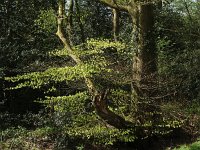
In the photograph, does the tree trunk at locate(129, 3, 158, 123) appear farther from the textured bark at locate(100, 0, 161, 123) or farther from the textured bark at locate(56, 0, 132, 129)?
the textured bark at locate(56, 0, 132, 129)

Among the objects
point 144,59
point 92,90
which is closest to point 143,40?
point 144,59

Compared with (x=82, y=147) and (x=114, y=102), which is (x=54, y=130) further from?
(x=114, y=102)

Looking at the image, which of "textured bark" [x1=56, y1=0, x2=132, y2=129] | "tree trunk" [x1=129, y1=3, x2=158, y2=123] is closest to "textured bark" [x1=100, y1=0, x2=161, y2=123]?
"tree trunk" [x1=129, y1=3, x2=158, y2=123]

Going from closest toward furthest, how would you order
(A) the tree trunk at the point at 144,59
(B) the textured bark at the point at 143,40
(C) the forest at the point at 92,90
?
(C) the forest at the point at 92,90
(A) the tree trunk at the point at 144,59
(B) the textured bark at the point at 143,40

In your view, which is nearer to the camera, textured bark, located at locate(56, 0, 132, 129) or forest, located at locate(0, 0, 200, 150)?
textured bark, located at locate(56, 0, 132, 129)

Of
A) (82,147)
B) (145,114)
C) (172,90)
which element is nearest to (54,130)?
(82,147)

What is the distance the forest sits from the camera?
42.5 ft

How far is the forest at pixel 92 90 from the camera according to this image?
42.5ft

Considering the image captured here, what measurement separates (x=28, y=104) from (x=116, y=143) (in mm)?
4537

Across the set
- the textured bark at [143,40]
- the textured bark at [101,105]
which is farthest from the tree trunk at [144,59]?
the textured bark at [101,105]

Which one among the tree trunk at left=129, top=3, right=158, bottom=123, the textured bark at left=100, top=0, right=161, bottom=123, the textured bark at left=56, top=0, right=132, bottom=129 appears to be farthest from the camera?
the textured bark at left=100, top=0, right=161, bottom=123

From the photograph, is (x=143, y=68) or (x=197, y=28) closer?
(x=143, y=68)

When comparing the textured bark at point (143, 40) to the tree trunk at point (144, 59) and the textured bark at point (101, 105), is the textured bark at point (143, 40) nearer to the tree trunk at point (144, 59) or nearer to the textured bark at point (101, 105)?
the tree trunk at point (144, 59)

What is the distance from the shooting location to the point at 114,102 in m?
13.9
